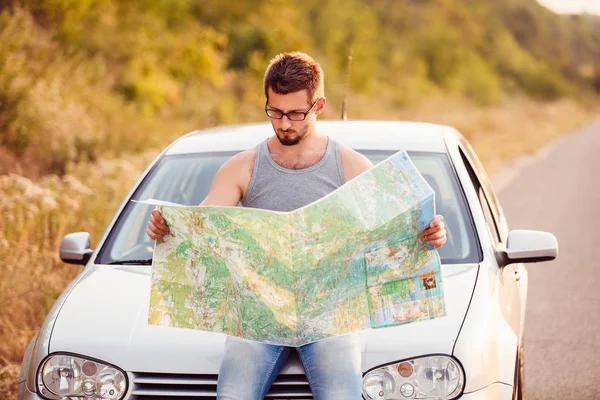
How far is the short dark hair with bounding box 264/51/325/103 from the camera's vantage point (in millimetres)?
3066

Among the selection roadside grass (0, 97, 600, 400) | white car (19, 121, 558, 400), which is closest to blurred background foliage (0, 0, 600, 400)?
roadside grass (0, 97, 600, 400)

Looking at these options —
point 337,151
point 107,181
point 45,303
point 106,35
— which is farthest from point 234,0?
point 337,151

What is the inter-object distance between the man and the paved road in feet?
7.64

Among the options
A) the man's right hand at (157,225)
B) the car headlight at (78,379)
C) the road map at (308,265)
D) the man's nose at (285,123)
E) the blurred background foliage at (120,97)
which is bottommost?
the car headlight at (78,379)

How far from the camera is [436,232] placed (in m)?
2.93

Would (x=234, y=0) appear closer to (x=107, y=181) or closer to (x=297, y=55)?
(x=107, y=181)

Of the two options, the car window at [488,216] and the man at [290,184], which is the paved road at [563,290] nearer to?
the car window at [488,216]

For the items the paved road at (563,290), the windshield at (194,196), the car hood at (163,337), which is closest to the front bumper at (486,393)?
the car hood at (163,337)

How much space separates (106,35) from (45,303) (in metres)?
13.9

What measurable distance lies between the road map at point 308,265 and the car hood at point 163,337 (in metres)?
0.26

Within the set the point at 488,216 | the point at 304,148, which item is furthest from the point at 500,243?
the point at 304,148

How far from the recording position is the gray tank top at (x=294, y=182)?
3.23 metres

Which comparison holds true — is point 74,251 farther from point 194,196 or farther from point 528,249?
point 528,249

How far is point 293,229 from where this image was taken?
9.21ft
